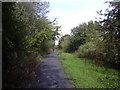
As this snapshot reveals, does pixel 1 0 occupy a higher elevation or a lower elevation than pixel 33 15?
lower

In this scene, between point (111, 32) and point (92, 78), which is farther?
point (111, 32)

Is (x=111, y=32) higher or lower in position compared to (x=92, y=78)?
higher

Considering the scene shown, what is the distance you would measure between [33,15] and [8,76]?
23.7 feet

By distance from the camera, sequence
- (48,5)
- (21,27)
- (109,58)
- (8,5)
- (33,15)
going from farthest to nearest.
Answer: (48,5) → (109,58) → (33,15) → (21,27) → (8,5)

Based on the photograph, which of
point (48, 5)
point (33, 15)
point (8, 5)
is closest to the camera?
point (8, 5)

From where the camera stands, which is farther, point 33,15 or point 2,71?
point 33,15

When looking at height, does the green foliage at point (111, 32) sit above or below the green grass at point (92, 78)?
above

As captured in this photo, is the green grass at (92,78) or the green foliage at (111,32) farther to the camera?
the green foliage at (111,32)

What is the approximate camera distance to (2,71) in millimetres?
4141

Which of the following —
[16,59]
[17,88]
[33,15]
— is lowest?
[17,88]

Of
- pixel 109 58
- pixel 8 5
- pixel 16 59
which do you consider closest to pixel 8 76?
pixel 16 59

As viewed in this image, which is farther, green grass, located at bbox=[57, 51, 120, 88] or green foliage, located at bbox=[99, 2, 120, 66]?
green foliage, located at bbox=[99, 2, 120, 66]

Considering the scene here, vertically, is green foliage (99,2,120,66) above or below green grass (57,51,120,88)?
above

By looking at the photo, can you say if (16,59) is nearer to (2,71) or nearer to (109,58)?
(2,71)
